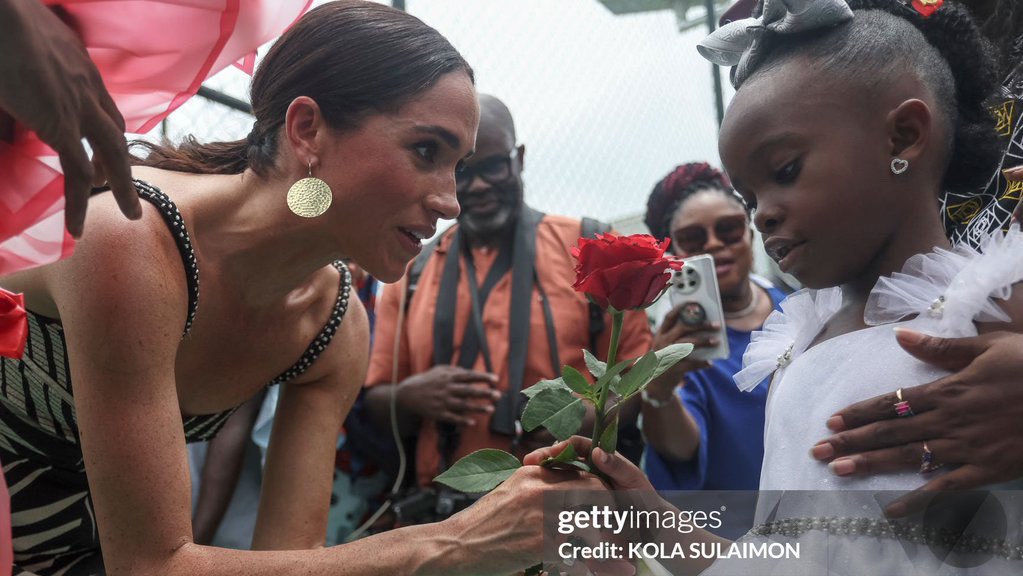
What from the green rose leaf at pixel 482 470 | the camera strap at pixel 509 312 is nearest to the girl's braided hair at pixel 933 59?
the green rose leaf at pixel 482 470

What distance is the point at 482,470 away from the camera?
1.25 metres

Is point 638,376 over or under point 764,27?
under

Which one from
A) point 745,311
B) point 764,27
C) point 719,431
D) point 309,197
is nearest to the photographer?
point 764,27

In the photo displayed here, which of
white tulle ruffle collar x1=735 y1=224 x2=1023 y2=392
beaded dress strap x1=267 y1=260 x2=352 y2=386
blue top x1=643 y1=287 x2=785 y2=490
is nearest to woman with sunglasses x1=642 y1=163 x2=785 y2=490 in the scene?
blue top x1=643 y1=287 x2=785 y2=490

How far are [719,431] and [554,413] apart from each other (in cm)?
104

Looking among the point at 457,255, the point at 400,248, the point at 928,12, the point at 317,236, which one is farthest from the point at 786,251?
the point at 457,255

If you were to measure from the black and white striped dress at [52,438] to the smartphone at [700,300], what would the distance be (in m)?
0.76

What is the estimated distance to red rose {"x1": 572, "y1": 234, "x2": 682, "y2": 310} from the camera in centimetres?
114

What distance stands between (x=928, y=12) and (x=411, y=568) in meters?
1.06

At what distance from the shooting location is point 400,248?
1.58 metres

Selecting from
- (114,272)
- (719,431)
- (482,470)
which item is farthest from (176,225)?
(719,431)

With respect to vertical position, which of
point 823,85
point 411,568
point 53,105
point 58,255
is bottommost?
point 411,568

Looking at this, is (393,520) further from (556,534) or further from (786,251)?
(786,251)

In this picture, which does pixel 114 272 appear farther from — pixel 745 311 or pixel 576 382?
pixel 745 311
